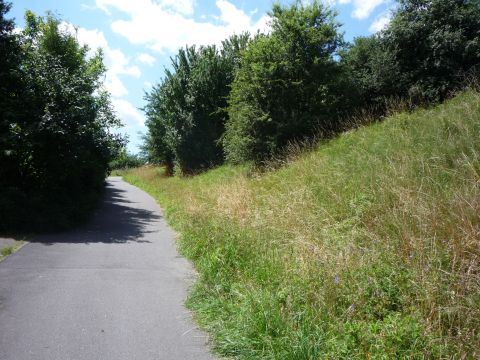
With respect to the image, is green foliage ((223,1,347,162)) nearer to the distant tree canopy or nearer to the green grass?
the distant tree canopy

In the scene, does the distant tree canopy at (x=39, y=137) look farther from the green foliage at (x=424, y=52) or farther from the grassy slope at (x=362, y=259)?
the green foliage at (x=424, y=52)

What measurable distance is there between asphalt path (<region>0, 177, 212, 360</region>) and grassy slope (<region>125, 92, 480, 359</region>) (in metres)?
0.47

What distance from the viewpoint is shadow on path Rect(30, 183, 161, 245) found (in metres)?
9.78

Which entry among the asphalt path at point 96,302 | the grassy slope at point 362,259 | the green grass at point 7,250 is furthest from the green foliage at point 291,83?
the green grass at point 7,250

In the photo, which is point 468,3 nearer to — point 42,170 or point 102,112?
point 102,112

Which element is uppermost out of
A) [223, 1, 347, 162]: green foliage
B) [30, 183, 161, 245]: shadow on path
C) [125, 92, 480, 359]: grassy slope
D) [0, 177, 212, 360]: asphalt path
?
[223, 1, 347, 162]: green foliage

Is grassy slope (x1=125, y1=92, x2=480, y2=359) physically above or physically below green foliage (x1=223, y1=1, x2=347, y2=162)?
below

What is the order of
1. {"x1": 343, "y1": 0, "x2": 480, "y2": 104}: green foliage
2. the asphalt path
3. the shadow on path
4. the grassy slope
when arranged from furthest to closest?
{"x1": 343, "y1": 0, "x2": 480, "y2": 104}: green foliage < the shadow on path < the asphalt path < the grassy slope

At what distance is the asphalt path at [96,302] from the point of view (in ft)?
13.7

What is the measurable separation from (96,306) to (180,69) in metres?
21.7

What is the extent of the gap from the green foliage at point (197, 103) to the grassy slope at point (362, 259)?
52.3ft

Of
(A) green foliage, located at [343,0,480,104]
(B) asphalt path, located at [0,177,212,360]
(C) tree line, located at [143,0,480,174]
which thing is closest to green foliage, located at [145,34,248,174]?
(C) tree line, located at [143,0,480,174]

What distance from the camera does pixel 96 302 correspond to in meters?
5.44

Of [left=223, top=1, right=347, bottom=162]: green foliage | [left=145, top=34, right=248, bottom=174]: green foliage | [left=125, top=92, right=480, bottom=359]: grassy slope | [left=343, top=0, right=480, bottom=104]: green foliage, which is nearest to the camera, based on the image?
[left=125, top=92, right=480, bottom=359]: grassy slope
